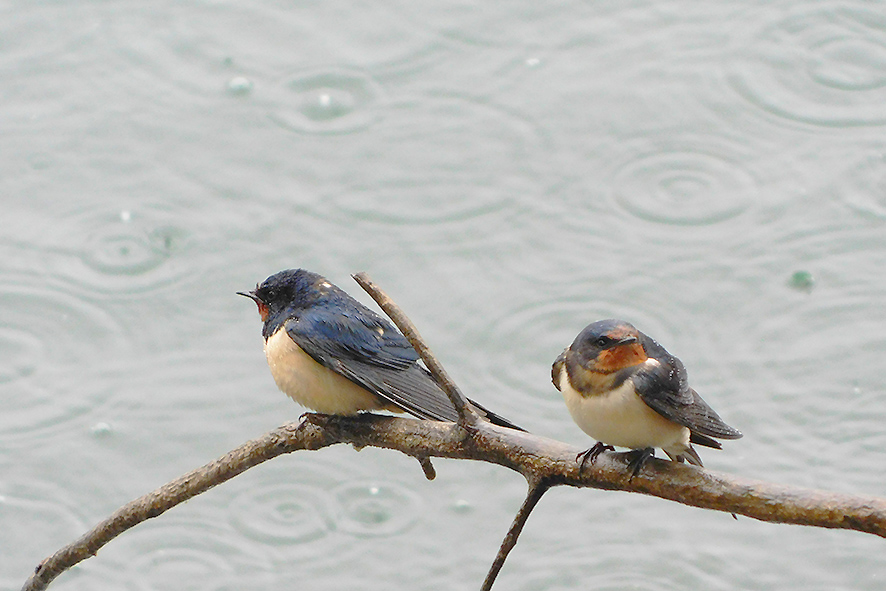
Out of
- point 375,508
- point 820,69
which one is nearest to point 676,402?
point 375,508

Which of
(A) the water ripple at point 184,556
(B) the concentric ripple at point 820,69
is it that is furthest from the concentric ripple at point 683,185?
(A) the water ripple at point 184,556

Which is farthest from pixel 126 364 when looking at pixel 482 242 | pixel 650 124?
pixel 650 124

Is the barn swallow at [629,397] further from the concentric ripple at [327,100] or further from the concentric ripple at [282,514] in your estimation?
the concentric ripple at [327,100]

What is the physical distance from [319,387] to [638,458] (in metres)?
0.66

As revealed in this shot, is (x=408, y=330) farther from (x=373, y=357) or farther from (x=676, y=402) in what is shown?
(x=373, y=357)

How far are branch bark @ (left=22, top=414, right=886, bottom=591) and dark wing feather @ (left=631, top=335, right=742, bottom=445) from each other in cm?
8

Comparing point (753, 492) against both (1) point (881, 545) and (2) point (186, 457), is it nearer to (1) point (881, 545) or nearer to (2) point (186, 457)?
(1) point (881, 545)

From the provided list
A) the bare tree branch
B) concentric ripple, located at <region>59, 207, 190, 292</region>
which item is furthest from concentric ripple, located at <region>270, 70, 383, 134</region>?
the bare tree branch

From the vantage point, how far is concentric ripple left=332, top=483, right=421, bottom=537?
3.86m

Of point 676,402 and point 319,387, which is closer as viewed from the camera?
point 676,402

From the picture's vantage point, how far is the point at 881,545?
12.3 feet

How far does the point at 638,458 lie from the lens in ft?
6.77

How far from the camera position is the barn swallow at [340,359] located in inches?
93.7

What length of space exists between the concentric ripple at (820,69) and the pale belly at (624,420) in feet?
10.3
